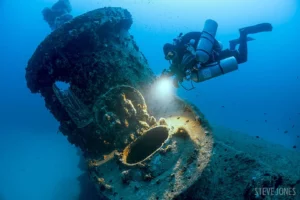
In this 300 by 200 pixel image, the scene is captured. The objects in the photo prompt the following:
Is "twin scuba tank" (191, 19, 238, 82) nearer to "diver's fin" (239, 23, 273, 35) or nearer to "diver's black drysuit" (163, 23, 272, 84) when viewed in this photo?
"diver's black drysuit" (163, 23, 272, 84)

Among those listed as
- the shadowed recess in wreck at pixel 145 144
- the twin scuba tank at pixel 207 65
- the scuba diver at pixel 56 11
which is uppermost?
the scuba diver at pixel 56 11

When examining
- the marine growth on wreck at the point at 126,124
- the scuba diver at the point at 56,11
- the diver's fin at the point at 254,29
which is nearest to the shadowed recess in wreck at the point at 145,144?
the marine growth on wreck at the point at 126,124

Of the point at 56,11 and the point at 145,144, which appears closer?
the point at 145,144

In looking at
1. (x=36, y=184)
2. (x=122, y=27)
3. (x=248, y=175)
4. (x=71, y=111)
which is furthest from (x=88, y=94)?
(x=36, y=184)

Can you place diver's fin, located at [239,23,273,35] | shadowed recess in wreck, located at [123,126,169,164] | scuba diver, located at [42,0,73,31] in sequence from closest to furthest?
shadowed recess in wreck, located at [123,126,169,164]
diver's fin, located at [239,23,273,35]
scuba diver, located at [42,0,73,31]

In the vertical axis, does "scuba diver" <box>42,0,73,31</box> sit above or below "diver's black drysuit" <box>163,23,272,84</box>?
above

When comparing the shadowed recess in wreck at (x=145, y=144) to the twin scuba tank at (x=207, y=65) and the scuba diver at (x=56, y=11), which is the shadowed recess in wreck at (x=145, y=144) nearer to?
the twin scuba tank at (x=207, y=65)

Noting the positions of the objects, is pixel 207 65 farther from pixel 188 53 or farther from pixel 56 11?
pixel 56 11

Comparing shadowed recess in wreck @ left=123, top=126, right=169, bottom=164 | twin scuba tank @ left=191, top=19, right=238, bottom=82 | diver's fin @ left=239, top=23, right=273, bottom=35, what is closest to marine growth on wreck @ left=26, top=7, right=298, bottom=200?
shadowed recess in wreck @ left=123, top=126, right=169, bottom=164

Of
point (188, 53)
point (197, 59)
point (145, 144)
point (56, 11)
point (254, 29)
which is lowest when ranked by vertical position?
point (145, 144)

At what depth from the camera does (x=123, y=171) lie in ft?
15.0

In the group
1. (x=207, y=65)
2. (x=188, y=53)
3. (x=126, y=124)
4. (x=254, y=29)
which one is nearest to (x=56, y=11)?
(x=188, y=53)

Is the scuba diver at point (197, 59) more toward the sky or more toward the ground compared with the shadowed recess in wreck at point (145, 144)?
more toward the sky

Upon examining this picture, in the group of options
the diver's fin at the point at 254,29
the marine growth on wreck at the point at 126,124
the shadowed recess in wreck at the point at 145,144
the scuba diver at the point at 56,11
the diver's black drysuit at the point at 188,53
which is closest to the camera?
the marine growth on wreck at the point at 126,124
